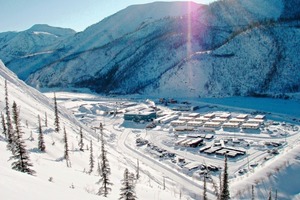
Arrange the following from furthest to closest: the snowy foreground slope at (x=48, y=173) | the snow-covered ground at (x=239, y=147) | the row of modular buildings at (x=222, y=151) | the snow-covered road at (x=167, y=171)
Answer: the row of modular buildings at (x=222, y=151) < the snow-covered road at (x=167, y=171) < the snow-covered ground at (x=239, y=147) < the snowy foreground slope at (x=48, y=173)

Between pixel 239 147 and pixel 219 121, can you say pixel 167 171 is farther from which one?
pixel 219 121

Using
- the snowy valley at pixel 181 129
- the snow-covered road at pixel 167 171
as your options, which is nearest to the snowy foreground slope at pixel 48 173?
the snowy valley at pixel 181 129

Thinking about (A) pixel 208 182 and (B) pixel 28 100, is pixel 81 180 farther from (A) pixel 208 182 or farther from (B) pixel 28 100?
(B) pixel 28 100

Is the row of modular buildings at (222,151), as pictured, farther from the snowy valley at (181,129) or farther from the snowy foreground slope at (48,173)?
the snowy foreground slope at (48,173)

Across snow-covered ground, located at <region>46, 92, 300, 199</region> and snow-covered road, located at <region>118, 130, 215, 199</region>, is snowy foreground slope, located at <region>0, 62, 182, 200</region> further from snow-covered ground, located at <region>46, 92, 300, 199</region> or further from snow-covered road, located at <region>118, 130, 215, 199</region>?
snow-covered ground, located at <region>46, 92, 300, 199</region>

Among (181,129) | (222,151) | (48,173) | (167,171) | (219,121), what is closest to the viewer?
(48,173)

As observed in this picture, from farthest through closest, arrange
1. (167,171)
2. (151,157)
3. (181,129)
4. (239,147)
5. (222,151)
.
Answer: (181,129) → (239,147) → (151,157) → (222,151) → (167,171)

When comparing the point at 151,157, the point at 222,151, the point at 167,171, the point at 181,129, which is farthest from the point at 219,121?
the point at 167,171

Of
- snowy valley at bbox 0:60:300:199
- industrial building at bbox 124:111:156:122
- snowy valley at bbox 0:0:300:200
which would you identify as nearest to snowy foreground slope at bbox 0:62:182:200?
snowy valley at bbox 0:60:300:199
